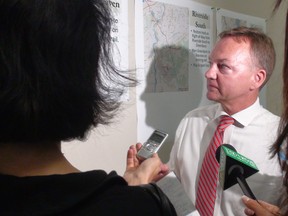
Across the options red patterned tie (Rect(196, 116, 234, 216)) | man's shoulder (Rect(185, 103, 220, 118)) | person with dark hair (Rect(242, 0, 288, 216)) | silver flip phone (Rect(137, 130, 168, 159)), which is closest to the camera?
person with dark hair (Rect(242, 0, 288, 216))

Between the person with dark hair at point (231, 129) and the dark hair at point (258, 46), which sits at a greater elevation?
the dark hair at point (258, 46)

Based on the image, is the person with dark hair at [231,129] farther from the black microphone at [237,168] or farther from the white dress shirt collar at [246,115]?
the black microphone at [237,168]

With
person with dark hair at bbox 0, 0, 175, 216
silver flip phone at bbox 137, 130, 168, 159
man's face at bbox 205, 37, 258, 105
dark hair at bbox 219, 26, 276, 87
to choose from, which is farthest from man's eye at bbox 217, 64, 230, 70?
person with dark hair at bbox 0, 0, 175, 216

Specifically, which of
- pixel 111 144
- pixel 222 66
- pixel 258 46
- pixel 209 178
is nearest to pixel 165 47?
pixel 222 66

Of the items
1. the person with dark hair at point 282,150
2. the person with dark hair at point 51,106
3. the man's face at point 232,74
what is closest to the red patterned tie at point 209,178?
the man's face at point 232,74

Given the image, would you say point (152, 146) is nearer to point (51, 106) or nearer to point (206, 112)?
point (206, 112)

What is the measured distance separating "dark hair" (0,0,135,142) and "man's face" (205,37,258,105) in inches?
33.6

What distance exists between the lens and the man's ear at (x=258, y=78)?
4.17 feet

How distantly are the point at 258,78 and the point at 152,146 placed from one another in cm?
55

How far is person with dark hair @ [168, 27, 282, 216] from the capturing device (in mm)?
1117

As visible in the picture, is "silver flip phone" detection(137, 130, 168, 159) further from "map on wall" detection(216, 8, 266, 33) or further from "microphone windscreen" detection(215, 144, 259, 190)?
"map on wall" detection(216, 8, 266, 33)

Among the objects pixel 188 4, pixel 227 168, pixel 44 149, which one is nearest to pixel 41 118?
pixel 44 149

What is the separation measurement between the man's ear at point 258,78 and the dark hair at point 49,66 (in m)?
0.94

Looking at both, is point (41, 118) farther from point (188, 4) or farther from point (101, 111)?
point (188, 4)
